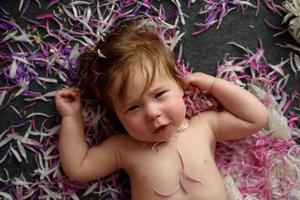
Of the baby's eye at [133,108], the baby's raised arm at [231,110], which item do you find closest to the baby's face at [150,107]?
the baby's eye at [133,108]

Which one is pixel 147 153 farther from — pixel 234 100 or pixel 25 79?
pixel 25 79

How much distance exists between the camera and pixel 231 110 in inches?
55.3

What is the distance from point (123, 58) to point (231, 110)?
307 millimetres

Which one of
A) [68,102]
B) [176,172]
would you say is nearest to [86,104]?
[68,102]

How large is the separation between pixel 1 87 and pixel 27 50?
0.12m

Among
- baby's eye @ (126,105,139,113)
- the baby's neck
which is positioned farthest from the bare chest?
baby's eye @ (126,105,139,113)

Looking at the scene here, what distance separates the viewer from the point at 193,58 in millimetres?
1503

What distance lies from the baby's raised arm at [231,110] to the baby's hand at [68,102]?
27cm

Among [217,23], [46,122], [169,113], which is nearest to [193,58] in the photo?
[217,23]

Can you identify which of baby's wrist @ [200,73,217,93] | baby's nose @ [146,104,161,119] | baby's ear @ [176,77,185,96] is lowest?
baby's wrist @ [200,73,217,93]

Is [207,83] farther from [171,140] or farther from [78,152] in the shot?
[78,152]

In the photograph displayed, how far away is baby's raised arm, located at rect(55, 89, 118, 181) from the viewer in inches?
54.5

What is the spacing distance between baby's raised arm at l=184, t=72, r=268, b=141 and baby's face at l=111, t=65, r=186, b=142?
0.35 feet

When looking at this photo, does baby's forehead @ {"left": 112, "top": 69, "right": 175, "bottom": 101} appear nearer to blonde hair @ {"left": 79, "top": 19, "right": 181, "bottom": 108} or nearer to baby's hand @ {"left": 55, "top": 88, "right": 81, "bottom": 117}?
blonde hair @ {"left": 79, "top": 19, "right": 181, "bottom": 108}
